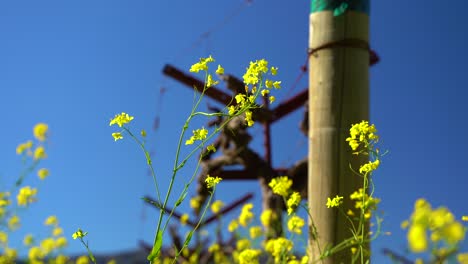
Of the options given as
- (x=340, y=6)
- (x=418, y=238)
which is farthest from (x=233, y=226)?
(x=418, y=238)

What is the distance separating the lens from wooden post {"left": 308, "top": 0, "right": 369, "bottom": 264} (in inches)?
99.4

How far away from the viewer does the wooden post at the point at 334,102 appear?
8.29ft

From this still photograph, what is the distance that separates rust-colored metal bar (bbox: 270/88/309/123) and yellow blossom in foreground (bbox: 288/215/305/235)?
3.20 m

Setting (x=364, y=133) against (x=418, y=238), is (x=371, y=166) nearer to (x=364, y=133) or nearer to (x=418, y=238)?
(x=364, y=133)

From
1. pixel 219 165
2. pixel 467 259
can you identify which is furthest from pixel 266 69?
pixel 219 165

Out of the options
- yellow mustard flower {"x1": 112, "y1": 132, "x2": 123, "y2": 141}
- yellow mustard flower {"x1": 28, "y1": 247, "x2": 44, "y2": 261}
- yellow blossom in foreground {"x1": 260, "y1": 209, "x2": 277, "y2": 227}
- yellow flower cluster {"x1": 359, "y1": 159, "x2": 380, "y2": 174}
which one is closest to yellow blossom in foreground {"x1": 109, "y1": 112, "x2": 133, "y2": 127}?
yellow mustard flower {"x1": 112, "y1": 132, "x2": 123, "y2": 141}

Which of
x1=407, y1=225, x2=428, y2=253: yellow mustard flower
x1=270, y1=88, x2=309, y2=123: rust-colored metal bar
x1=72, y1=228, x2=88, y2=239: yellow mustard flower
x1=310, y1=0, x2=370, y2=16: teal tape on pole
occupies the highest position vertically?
x1=270, y1=88, x2=309, y2=123: rust-colored metal bar

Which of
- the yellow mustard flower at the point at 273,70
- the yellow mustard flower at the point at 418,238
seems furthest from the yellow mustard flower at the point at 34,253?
the yellow mustard flower at the point at 418,238

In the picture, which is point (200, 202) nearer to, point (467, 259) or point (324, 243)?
point (324, 243)

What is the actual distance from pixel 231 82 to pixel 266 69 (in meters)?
2.76

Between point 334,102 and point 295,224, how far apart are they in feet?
1.92

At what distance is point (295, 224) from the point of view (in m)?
2.49

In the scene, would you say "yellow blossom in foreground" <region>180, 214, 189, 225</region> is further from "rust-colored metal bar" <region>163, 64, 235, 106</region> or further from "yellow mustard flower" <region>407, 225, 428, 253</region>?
"yellow mustard flower" <region>407, 225, 428, 253</region>

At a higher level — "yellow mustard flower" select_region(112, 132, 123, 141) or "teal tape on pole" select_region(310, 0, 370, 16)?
"teal tape on pole" select_region(310, 0, 370, 16)
